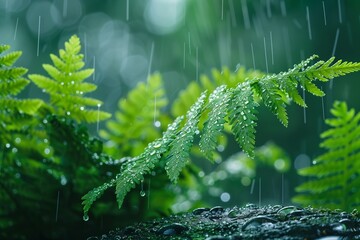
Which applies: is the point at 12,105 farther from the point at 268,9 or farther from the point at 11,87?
the point at 268,9

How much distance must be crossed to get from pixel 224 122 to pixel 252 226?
281mm

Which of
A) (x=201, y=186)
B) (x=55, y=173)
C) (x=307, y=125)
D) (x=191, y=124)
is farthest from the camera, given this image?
(x=307, y=125)

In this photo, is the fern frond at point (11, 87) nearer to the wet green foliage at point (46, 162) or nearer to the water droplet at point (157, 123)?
the wet green foliage at point (46, 162)

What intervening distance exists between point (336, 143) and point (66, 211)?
1.16m

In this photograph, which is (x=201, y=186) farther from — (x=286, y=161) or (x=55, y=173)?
(x=55, y=173)

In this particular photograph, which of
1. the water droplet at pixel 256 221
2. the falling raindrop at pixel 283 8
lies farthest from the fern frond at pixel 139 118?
the falling raindrop at pixel 283 8

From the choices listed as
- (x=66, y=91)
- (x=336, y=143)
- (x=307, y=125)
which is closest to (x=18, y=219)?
(x=66, y=91)

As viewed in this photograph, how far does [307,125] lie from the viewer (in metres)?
9.42

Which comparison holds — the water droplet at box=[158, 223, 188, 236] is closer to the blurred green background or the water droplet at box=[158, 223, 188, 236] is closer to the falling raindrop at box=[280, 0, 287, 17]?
the blurred green background

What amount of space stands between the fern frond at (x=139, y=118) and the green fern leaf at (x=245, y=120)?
1160mm

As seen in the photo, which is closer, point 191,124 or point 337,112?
point 191,124

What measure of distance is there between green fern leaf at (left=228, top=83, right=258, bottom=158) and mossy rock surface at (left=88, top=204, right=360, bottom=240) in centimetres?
19

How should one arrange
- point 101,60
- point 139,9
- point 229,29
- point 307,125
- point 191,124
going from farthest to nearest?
1. point 101,60
2. point 139,9
3. point 229,29
4. point 307,125
5. point 191,124

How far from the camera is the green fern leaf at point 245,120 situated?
1.30 m
